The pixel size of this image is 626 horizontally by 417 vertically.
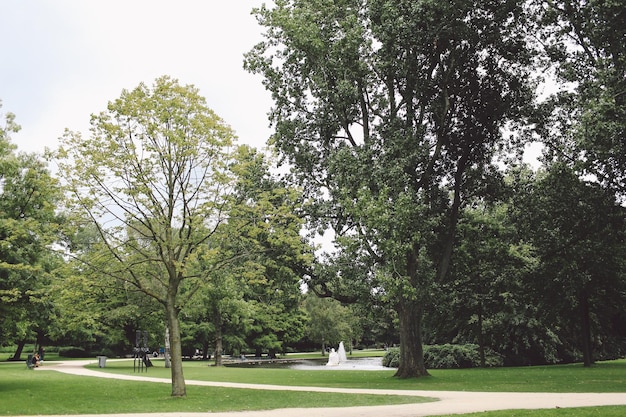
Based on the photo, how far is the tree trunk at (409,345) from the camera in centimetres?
2456

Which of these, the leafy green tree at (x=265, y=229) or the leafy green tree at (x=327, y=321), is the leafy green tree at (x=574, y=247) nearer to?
the leafy green tree at (x=265, y=229)

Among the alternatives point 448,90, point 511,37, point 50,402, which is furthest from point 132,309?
point 511,37

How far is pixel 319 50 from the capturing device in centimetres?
2417

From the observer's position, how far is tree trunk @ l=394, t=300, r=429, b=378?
80.6ft

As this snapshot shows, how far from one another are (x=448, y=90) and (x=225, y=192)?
11.9 meters

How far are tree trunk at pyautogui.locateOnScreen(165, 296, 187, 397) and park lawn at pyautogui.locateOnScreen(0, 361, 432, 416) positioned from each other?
37 cm

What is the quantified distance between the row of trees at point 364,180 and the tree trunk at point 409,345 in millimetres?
78

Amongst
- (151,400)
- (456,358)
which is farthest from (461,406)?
(456,358)

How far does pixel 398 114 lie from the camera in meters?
26.4

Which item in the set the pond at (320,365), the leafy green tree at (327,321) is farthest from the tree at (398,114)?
the leafy green tree at (327,321)

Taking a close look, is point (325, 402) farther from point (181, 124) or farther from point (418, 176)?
point (418, 176)

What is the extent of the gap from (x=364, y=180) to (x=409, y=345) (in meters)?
7.78

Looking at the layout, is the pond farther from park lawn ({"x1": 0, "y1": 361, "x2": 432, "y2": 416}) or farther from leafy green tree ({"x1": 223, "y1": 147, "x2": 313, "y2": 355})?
park lawn ({"x1": 0, "y1": 361, "x2": 432, "y2": 416})

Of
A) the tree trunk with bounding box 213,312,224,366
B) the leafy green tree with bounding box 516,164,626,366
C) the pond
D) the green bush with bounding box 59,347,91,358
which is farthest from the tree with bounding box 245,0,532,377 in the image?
the green bush with bounding box 59,347,91,358
